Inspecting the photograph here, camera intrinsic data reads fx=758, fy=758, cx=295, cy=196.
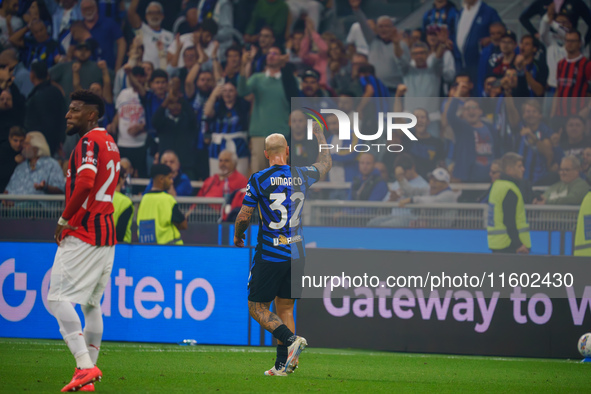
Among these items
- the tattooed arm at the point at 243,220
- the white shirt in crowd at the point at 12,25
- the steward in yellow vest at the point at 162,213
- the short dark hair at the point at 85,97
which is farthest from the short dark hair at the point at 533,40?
the short dark hair at the point at 85,97

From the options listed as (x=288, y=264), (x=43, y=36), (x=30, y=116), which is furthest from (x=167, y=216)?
(x=43, y=36)

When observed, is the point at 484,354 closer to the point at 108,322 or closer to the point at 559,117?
the point at 108,322

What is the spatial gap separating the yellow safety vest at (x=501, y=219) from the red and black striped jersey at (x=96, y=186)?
19.5ft

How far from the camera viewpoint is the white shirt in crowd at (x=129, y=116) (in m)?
13.1

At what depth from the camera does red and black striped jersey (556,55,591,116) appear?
482 inches

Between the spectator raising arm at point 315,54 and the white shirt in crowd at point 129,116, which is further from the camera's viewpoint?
the spectator raising arm at point 315,54

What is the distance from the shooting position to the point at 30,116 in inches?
519

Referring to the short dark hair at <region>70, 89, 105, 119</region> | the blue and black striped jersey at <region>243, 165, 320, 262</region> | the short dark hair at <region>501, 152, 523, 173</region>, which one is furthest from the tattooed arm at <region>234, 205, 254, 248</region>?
the short dark hair at <region>501, 152, 523, 173</region>

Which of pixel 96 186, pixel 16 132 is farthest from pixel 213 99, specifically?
pixel 96 186

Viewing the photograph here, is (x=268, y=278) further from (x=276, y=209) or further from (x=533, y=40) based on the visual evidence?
(x=533, y=40)

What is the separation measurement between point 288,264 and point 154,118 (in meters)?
7.36

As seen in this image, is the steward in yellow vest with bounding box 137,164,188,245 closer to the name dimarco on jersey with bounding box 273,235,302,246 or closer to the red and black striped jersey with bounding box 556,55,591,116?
the name dimarco on jersey with bounding box 273,235,302,246

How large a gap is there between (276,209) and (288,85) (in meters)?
6.79
